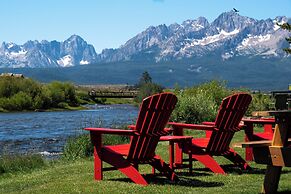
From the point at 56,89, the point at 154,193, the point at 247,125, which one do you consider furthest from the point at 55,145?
the point at 56,89

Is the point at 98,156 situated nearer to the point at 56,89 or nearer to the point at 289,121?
the point at 289,121

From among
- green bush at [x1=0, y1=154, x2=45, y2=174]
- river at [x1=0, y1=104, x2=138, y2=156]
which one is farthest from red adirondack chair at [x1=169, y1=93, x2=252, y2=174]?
river at [x1=0, y1=104, x2=138, y2=156]

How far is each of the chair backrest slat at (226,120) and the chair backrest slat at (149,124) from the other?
1.23 m

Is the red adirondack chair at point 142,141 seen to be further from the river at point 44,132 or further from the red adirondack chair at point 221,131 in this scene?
the river at point 44,132

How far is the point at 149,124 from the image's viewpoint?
8555 millimetres

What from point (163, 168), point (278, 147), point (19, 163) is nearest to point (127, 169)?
point (163, 168)

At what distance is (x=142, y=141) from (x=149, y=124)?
11.0 inches

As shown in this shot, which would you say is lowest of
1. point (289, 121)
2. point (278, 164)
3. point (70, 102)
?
point (70, 102)

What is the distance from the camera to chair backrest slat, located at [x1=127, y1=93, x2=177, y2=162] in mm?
8461

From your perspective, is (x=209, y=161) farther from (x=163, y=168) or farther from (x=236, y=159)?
(x=163, y=168)

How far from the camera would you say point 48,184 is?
30.0ft

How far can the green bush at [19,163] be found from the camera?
45.2 ft

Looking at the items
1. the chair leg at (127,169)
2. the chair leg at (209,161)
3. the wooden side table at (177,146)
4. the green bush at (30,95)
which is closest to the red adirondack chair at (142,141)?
the chair leg at (127,169)

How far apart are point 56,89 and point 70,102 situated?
345 cm
